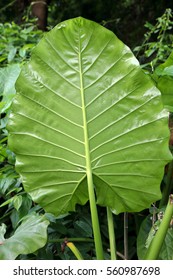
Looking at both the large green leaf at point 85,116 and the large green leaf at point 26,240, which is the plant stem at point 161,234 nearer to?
the large green leaf at point 85,116

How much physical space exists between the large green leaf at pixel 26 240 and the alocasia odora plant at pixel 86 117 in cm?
7

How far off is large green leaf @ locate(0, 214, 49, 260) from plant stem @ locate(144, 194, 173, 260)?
0.22 meters

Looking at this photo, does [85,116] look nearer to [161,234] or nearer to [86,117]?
[86,117]

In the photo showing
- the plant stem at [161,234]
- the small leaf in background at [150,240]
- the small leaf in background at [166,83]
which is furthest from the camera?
the small leaf in background at [166,83]

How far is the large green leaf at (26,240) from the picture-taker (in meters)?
0.75

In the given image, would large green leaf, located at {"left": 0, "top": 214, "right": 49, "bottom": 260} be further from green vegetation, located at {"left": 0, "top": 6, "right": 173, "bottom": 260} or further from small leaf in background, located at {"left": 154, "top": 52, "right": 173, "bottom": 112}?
small leaf in background, located at {"left": 154, "top": 52, "right": 173, "bottom": 112}

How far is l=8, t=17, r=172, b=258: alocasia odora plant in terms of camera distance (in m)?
0.81

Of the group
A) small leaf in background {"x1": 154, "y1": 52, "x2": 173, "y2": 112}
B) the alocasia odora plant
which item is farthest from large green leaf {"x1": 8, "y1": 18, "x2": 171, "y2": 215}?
small leaf in background {"x1": 154, "y1": 52, "x2": 173, "y2": 112}

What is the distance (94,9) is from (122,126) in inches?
118

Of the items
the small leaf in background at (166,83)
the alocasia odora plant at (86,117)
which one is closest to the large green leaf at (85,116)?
the alocasia odora plant at (86,117)

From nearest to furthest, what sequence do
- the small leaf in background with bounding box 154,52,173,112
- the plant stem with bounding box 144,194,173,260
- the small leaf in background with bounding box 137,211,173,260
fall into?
1. the plant stem with bounding box 144,194,173,260
2. the small leaf in background with bounding box 137,211,173,260
3. the small leaf in background with bounding box 154,52,173,112

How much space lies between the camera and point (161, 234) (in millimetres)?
742
